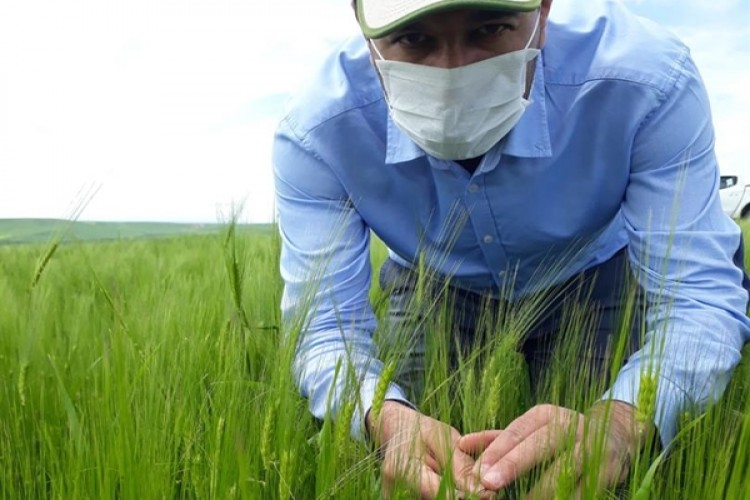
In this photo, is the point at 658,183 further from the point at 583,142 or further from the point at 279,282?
the point at 279,282

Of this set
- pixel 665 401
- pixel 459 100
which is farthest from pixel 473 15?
pixel 665 401

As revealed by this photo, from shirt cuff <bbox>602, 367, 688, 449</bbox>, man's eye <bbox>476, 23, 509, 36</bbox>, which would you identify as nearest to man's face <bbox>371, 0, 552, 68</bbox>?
man's eye <bbox>476, 23, 509, 36</bbox>

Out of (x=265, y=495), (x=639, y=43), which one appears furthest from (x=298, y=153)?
(x=265, y=495)

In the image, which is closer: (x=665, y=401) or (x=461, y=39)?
(x=665, y=401)

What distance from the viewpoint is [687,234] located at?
1479mm

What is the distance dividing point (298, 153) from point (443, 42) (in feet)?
1.46

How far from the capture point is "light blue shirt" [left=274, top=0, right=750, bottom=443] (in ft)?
4.90

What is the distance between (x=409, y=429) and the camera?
108 cm

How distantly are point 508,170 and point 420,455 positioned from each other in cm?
88

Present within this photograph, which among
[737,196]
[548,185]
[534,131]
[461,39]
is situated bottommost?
[737,196]

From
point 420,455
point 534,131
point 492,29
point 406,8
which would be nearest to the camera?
point 420,455

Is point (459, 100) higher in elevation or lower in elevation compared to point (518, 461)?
higher

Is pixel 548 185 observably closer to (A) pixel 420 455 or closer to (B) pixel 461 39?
(B) pixel 461 39

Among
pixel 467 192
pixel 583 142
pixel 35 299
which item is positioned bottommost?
pixel 35 299
